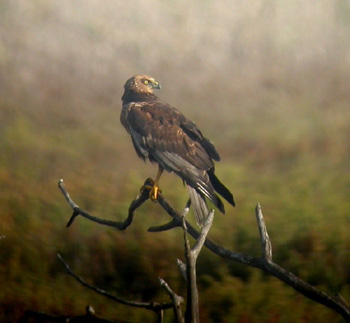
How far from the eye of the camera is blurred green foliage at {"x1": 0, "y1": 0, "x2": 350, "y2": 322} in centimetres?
333

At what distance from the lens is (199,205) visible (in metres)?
3.24

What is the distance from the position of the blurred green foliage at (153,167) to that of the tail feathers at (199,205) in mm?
206

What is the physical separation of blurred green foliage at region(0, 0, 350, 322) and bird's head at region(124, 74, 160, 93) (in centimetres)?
5

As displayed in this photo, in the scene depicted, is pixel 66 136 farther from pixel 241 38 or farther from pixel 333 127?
pixel 333 127

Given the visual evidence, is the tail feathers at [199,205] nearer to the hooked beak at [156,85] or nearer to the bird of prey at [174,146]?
the bird of prey at [174,146]

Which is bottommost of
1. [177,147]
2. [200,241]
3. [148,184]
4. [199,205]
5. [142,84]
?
[200,241]

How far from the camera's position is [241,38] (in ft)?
11.6

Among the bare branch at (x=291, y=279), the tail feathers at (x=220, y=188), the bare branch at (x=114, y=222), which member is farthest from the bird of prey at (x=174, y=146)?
the bare branch at (x=291, y=279)

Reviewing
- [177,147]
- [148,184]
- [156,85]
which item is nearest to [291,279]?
[177,147]

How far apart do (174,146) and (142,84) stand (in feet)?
1.50

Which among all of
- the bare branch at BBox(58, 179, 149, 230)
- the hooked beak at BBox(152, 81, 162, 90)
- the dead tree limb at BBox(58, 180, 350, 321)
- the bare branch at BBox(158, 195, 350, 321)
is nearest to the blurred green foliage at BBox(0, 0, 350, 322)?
the hooked beak at BBox(152, 81, 162, 90)

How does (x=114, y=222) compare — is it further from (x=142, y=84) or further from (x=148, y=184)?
(x=142, y=84)

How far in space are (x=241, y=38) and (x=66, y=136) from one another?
109cm

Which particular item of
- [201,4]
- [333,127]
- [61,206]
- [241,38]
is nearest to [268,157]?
[333,127]
